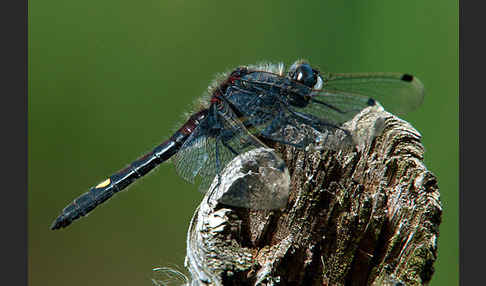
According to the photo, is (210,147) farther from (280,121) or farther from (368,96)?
(368,96)

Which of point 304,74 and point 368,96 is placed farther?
point 304,74

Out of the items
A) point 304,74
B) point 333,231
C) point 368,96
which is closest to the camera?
point 333,231

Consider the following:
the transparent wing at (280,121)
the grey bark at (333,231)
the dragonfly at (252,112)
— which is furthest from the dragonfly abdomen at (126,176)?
the grey bark at (333,231)

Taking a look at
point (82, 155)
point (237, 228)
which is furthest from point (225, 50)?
point (237, 228)

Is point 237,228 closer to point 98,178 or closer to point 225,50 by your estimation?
point 98,178

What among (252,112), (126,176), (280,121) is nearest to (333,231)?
(280,121)

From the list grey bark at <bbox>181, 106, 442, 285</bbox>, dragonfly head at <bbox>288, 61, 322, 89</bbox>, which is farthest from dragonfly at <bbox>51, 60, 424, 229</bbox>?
grey bark at <bbox>181, 106, 442, 285</bbox>

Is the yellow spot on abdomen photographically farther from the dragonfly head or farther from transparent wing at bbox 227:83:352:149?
the dragonfly head
